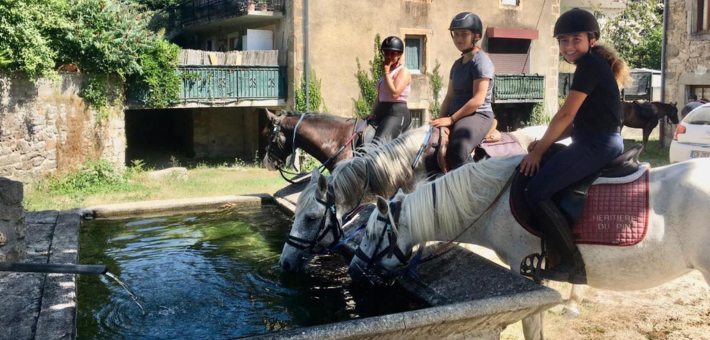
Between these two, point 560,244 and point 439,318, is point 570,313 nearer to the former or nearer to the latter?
point 560,244

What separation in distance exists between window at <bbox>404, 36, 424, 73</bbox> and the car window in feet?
31.9

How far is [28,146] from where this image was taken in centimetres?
1309

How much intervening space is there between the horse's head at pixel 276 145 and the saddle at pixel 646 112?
15476 millimetres

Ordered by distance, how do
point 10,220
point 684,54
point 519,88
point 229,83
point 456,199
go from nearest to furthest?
1. point 456,199
2. point 10,220
3. point 229,83
4. point 684,54
5. point 519,88

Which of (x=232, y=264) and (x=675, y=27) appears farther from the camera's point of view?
(x=675, y=27)

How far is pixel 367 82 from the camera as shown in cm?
2014

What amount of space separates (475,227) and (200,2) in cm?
2085

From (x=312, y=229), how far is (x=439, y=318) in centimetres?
210

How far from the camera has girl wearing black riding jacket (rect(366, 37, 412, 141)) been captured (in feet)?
24.8

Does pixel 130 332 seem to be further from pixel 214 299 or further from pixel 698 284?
pixel 698 284

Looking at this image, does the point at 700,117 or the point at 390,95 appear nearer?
the point at 390,95

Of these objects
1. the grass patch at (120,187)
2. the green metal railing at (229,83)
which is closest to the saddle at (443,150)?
the grass patch at (120,187)

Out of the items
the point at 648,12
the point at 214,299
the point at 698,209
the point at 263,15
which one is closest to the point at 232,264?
the point at 214,299

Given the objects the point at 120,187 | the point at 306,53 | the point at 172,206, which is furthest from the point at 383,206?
the point at 306,53
